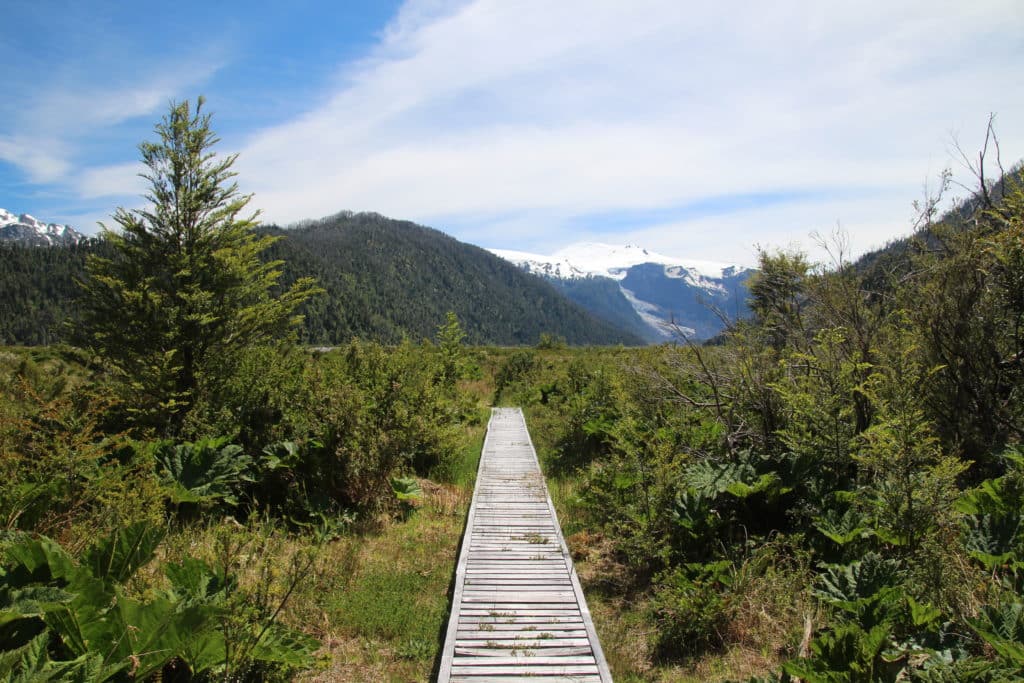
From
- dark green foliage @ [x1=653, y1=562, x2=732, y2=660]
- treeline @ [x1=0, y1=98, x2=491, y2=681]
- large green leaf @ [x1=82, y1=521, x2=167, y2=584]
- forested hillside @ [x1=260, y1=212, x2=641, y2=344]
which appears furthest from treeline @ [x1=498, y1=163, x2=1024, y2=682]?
forested hillside @ [x1=260, y1=212, x2=641, y2=344]

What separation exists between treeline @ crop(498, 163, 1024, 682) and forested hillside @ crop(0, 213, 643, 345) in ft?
143

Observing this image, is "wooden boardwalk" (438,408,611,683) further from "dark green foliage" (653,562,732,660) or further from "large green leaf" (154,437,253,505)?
"large green leaf" (154,437,253,505)

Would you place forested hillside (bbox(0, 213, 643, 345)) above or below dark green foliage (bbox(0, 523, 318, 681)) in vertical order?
above

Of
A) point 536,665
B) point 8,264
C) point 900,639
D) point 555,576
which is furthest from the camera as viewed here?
point 8,264

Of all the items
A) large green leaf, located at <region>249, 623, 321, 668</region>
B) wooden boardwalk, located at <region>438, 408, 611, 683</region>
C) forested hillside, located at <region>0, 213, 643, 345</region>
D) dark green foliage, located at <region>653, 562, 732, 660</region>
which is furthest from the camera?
forested hillside, located at <region>0, 213, 643, 345</region>

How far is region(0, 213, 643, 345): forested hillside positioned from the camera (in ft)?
329

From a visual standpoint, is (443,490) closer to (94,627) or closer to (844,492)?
(844,492)

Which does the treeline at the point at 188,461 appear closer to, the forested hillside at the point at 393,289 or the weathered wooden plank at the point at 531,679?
the weathered wooden plank at the point at 531,679

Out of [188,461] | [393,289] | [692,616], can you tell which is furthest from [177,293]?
[393,289]

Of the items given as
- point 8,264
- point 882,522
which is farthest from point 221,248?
point 8,264

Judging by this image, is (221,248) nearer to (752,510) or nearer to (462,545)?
(462,545)

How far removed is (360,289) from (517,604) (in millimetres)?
130884

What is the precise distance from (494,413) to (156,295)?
29.9ft

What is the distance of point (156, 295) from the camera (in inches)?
303
